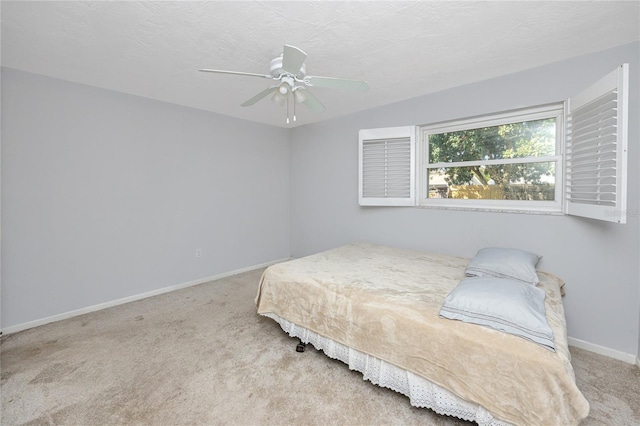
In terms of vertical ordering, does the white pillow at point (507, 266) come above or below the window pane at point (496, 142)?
below

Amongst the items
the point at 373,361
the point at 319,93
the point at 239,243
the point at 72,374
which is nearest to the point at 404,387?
the point at 373,361

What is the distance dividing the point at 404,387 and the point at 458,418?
0.31 metres

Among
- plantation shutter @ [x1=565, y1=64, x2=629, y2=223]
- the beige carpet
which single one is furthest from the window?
the beige carpet

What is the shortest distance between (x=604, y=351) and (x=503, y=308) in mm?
1629

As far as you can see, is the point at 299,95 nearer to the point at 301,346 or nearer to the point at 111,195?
the point at 301,346

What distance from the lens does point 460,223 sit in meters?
2.94

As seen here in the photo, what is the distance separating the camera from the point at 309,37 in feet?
6.30

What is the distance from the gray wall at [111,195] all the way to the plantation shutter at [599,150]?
12.5ft

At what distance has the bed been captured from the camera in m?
1.21

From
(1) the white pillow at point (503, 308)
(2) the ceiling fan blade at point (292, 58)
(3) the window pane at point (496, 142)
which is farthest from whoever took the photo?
(3) the window pane at point (496, 142)

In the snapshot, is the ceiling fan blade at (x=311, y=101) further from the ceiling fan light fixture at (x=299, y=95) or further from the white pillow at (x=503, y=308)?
the white pillow at (x=503, y=308)

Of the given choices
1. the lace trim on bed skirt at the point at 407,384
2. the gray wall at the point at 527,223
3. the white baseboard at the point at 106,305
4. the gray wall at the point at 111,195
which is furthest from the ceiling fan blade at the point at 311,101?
the white baseboard at the point at 106,305

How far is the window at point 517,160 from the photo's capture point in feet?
5.89

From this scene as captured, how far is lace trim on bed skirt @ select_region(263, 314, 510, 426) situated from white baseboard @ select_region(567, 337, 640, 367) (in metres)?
1.64
